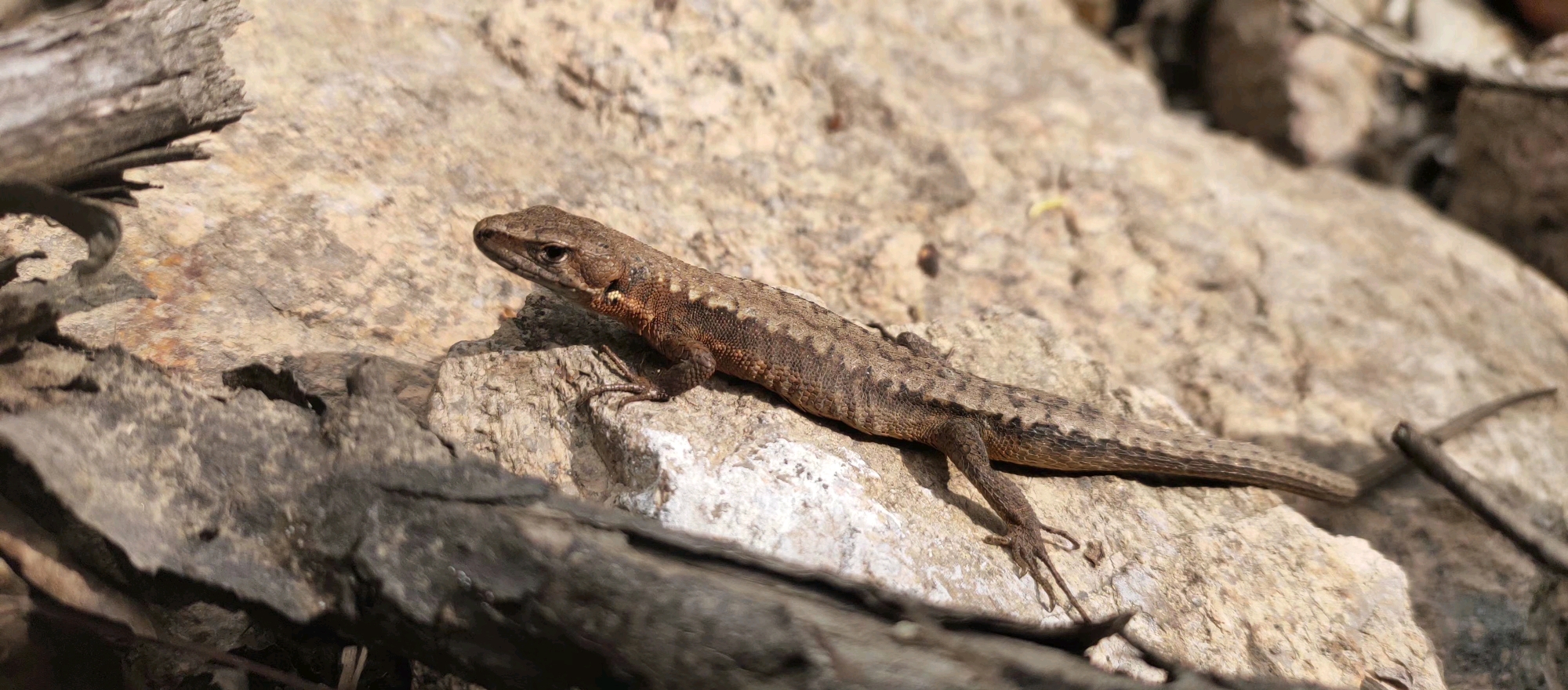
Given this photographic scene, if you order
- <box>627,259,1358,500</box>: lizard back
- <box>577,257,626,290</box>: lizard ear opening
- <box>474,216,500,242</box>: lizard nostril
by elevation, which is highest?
<box>474,216,500,242</box>: lizard nostril

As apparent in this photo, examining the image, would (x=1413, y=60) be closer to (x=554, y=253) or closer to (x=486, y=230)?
(x=554, y=253)

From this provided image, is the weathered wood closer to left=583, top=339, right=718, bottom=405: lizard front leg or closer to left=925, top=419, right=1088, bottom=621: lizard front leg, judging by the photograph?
left=583, top=339, right=718, bottom=405: lizard front leg

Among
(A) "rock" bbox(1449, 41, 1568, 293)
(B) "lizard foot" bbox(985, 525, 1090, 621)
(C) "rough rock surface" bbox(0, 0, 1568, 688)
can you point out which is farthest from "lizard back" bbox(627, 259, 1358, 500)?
(A) "rock" bbox(1449, 41, 1568, 293)

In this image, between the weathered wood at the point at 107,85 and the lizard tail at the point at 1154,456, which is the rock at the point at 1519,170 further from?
the weathered wood at the point at 107,85

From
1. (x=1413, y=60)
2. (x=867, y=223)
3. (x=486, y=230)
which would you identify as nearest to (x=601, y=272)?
(x=486, y=230)

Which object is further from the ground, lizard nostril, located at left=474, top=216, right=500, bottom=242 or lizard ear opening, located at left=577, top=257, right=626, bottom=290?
lizard nostril, located at left=474, top=216, right=500, bottom=242
